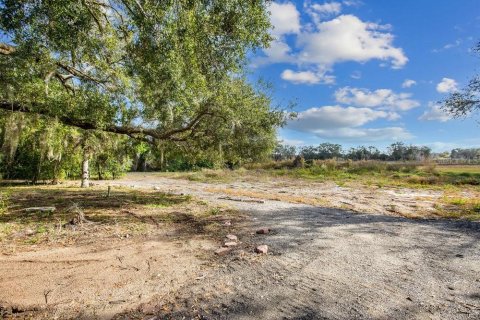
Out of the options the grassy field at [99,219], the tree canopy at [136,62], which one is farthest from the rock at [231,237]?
the tree canopy at [136,62]

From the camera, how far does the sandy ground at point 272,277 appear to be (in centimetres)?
369

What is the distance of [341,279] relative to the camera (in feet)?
14.7

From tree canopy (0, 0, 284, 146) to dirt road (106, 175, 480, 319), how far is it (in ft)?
14.1

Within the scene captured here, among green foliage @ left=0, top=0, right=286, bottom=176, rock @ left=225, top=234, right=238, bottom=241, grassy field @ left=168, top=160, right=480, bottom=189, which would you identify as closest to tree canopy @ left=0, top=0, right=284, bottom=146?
green foliage @ left=0, top=0, right=286, bottom=176

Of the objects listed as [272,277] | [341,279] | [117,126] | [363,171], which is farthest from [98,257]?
[363,171]

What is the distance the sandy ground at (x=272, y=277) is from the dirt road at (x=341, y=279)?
0.01 metres

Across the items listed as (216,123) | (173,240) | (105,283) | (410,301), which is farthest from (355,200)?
(105,283)

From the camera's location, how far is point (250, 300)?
388 centimetres

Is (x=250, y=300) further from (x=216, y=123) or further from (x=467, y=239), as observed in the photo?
(x=216, y=123)

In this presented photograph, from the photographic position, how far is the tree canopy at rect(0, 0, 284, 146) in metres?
6.54

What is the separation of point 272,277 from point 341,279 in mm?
929

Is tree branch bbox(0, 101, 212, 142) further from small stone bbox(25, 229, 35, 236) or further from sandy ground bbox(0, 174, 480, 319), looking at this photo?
sandy ground bbox(0, 174, 480, 319)

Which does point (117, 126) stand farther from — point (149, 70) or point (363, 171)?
point (363, 171)

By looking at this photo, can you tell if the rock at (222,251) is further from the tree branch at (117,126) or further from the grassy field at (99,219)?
the tree branch at (117,126)
